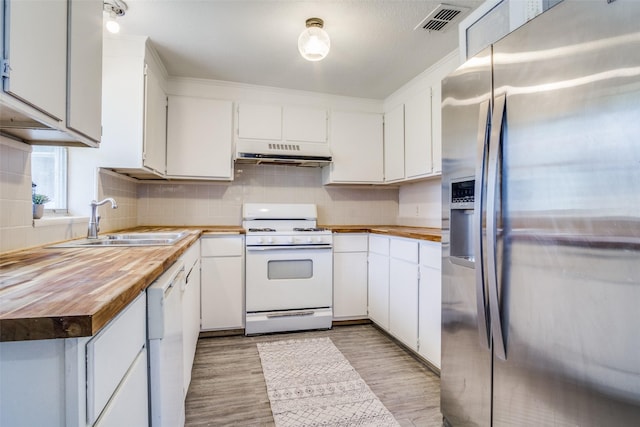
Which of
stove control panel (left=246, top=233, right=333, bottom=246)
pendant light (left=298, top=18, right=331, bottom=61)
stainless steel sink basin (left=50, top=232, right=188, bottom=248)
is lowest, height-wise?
stove control panel (left=246, top=233, right=333, bottom=246)

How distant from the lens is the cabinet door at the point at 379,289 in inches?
111

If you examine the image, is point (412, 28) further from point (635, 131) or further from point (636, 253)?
point (636, 253)

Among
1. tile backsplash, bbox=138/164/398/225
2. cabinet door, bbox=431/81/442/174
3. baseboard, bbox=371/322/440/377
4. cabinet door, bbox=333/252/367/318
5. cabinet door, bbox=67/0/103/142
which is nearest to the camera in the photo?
cabinet door, bbox=67/0/103/142

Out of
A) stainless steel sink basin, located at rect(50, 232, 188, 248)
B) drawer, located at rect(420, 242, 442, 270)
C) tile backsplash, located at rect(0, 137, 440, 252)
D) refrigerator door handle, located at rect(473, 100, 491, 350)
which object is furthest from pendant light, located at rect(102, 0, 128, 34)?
drawer, located at rect(420, 242, 442, 270)

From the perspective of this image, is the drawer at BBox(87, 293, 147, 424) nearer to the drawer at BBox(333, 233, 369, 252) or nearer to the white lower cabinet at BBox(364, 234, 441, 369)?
the white lower cabinet at BBox(364, 234, 441, 369)

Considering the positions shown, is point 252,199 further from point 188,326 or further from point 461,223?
point 461,223

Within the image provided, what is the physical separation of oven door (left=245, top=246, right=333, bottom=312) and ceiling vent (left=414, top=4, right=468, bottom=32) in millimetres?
1881

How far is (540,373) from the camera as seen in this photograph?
1140mm

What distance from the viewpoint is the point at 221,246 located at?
2.80 m

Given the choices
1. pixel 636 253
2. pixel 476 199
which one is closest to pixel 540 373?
pixel 636 253

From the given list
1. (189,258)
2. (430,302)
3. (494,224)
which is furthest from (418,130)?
(189,258)

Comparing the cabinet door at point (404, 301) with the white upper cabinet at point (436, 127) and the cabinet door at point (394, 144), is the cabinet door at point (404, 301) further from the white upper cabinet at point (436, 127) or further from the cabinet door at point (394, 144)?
the cabinet door at point (394, 144)

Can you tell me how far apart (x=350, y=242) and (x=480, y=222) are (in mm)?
1827

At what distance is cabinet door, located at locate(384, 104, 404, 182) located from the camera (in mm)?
3160
